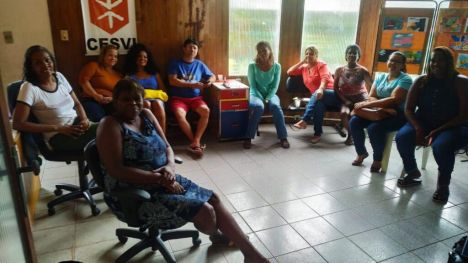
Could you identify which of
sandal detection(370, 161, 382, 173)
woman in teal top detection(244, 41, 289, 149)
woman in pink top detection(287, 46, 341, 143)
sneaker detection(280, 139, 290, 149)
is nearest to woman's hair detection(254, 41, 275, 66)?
woman in teal top detection(244, 41, 289, 149)

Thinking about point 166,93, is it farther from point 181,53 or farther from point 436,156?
point 436,156

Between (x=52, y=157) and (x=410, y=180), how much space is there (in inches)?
113

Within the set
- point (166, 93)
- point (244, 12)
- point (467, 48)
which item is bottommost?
point (166, 93)

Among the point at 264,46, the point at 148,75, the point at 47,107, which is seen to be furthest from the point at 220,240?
the point at 264,46

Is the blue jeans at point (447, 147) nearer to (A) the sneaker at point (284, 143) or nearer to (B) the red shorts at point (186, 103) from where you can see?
(A) the sneaker at point (284, 143)

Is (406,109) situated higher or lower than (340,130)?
higher

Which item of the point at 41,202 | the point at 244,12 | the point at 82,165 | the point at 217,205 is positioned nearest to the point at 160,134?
the point at 217,205

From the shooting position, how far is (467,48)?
12.4ft

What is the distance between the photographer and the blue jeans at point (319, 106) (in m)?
4.21

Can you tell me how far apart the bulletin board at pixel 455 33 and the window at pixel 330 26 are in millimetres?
1033

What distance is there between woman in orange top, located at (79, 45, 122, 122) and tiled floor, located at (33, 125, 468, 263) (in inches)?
24.9

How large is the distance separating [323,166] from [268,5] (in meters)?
2.20

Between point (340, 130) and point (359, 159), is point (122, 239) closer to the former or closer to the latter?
point (359, 159)

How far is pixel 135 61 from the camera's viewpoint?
380cm
